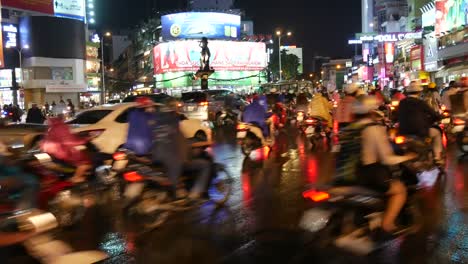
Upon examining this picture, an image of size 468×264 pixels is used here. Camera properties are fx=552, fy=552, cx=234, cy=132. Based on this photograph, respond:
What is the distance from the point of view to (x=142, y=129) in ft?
23.8

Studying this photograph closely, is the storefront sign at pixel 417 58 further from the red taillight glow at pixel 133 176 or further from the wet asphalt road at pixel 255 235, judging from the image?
the red taillight glow at pixel 133 176

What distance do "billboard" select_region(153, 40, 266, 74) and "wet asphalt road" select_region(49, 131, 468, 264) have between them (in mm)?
55326

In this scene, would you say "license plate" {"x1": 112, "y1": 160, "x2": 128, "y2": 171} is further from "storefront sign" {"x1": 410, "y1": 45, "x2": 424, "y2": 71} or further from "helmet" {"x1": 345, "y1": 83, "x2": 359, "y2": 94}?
"storefront sign" {"x1": 410, "y1": 45, "x2": 424, "y2": 71}

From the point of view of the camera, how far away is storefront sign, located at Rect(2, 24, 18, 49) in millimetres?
50713

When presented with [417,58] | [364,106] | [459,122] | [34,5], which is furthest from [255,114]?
[34,5]

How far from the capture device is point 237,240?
6551 millimetres

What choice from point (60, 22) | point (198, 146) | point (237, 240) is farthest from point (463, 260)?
point (60, 22)

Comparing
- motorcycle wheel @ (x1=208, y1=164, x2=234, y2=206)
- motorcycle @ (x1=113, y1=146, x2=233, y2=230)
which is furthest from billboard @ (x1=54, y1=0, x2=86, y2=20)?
motorcycle @ (x1=113, y1=146, x2=233, y2=230)

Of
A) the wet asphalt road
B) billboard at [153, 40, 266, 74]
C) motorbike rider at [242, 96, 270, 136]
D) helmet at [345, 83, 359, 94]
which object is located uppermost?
billboard at [153, 40, 266, 74]

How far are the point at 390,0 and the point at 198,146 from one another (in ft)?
235

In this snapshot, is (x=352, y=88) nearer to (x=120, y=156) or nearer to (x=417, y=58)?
(x=120, y=156)

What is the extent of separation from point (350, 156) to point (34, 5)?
55176 mm

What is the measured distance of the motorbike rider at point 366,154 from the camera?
554 cm

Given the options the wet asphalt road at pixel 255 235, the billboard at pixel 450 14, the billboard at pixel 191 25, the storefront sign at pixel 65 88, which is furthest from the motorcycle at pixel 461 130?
the billboard at pixel 191 25
